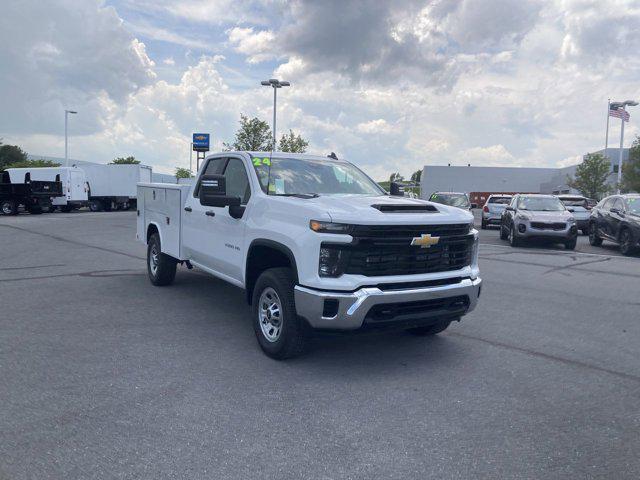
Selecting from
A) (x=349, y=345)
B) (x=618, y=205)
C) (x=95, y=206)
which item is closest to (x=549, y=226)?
(x=618, y=205)

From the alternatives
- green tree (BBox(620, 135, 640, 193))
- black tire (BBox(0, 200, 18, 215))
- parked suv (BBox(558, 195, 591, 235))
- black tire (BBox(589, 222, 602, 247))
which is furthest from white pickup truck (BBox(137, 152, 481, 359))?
green tree (BBox(620, 135, 640, 193))

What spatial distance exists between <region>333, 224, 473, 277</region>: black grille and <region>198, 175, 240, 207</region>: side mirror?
1.53 meters

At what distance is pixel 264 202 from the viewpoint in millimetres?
5551

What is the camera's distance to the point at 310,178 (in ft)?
20.4

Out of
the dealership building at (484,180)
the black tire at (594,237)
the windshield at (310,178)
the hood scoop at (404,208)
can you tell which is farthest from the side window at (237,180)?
the dealership building at (484,180)

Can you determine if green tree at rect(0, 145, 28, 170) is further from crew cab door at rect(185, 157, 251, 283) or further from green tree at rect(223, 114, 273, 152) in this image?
crew cab door at rect(185, 157, 251, 283)

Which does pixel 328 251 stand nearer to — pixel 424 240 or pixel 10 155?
pixel 424 240

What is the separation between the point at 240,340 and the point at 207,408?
184 centimetres

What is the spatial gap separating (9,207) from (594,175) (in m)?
53.6

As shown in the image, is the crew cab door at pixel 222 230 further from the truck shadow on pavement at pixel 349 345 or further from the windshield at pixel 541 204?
the windshield at pixel 541 204

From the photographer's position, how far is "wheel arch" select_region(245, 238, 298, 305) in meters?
5.18

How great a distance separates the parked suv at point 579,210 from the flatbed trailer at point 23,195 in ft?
85.9

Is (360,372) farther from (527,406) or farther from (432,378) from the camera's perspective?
(527,406)

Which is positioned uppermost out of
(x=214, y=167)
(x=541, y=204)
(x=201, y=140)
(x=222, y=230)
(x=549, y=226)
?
(x=201, y=140)
